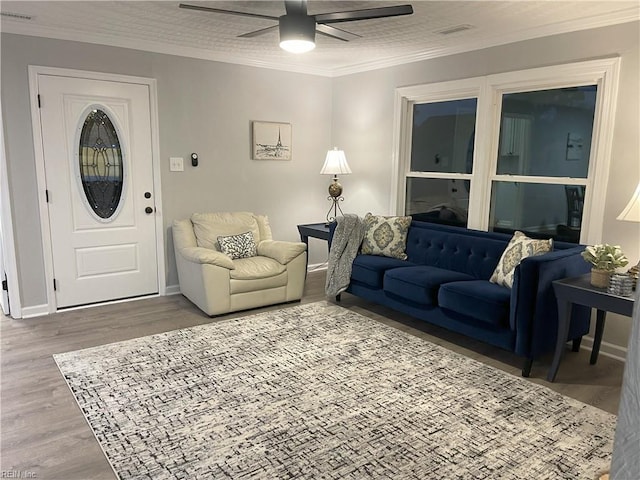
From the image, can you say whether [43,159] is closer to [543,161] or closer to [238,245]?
[238,245]

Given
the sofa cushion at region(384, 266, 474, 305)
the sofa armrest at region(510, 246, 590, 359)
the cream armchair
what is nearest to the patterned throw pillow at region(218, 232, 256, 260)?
the cream armchair

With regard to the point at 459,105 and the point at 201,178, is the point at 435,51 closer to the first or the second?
the point at 459,105

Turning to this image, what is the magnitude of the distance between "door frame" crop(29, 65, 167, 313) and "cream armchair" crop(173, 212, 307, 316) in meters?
0.25

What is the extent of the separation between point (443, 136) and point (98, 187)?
3.38m

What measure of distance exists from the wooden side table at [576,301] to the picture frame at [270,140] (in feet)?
11.1

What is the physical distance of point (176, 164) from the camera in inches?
189

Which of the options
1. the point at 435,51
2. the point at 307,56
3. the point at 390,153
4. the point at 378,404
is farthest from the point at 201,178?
the point at 378,404

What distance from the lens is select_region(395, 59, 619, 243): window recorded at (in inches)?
142

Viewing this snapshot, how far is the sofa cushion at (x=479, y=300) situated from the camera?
3.22 metres

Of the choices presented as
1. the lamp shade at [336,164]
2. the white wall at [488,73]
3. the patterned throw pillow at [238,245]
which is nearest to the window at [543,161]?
the white wall at [488,73]

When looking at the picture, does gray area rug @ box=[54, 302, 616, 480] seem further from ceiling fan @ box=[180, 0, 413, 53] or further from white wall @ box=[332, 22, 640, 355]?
ceiling fan @ box=[180, 0, 413, 53]

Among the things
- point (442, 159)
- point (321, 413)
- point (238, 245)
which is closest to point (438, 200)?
point (442, 159)

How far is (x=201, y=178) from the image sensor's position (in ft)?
16.4

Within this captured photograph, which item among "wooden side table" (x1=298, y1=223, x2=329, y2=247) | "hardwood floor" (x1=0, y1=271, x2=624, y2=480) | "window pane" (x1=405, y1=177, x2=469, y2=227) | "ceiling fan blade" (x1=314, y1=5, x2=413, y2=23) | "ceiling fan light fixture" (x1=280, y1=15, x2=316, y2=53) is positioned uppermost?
"ceiling fan blade" (x1=314, y1=5, x2=413, y2=23)
